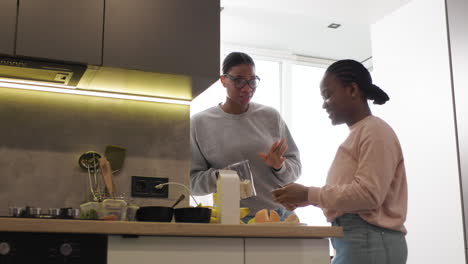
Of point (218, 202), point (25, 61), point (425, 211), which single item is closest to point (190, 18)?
point (25, 61)

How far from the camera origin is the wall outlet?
8.64 ft

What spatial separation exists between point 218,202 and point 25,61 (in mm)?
938

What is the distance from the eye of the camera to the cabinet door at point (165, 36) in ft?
7.78

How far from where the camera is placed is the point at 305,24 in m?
5.97

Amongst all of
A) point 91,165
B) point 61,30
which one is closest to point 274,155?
point 91,165

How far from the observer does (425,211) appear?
413 centimetres

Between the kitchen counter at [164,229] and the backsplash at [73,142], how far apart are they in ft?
2.84

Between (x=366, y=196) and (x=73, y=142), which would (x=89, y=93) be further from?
(x=366, y=196)

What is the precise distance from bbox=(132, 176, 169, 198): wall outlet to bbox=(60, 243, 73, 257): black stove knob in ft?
3.13

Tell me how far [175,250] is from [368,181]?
0.72 meters

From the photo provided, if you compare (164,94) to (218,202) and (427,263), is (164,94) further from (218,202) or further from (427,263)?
(427,263)

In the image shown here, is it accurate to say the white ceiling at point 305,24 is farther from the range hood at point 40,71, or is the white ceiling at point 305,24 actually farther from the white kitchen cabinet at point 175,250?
the white kitchen cabinet at point 175,250

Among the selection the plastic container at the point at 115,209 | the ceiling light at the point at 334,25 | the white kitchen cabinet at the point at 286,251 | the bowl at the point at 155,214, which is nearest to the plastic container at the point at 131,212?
the plastic container at the point at 115,209

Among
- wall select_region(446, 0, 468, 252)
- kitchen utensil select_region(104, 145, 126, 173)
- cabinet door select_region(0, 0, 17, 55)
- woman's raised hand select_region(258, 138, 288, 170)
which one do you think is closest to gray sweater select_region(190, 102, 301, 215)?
woman's raised hand select_region(258, 138, 288, 170)
